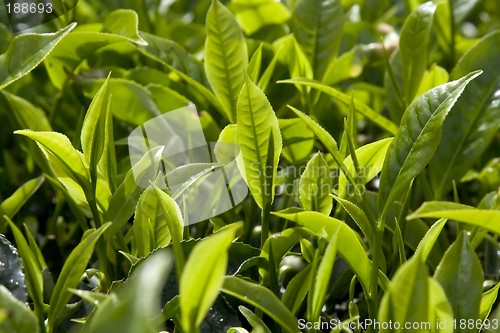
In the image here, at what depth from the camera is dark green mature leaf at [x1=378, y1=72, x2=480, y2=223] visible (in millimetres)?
934

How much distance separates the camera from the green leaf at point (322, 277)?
0.82 meters

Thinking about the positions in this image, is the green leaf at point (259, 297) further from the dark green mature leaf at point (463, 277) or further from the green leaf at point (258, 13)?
the green leaf at point (258, 13)

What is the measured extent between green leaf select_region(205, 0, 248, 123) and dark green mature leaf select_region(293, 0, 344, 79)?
0.26 meters

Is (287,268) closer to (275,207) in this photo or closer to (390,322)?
(275,207)

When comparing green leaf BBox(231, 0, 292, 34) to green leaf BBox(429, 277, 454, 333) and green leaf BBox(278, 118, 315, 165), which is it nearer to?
green leaf BBox(278, 118, 315, 165)

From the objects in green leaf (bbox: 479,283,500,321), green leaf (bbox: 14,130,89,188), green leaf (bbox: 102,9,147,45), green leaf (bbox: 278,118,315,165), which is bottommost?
green leaf (bbox: 479,283,500,321)

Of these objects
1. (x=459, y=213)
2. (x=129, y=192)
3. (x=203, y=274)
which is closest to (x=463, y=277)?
(x=459, y=213)

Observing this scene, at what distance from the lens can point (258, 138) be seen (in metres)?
0.99

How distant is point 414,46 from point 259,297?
61cm

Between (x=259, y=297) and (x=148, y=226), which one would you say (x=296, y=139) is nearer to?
(x=148, y=226)

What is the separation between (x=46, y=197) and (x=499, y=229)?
94 centimetres

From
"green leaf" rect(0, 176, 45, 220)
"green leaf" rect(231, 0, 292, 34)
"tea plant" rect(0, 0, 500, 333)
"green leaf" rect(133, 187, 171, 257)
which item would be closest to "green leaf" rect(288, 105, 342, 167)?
"tea plant" rect(0, 0, 500, 333)

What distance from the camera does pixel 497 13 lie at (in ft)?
7.30

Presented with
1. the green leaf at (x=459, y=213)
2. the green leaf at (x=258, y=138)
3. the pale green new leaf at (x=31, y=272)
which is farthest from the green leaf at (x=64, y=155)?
the green leaf at (x=459, y=213)
